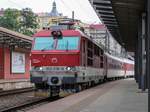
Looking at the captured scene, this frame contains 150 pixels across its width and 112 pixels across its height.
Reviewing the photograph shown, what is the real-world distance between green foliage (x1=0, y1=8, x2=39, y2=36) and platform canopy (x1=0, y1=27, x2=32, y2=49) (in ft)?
149

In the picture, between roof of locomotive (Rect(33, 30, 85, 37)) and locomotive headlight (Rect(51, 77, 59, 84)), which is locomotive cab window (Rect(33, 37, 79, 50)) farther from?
locomotive headlight (Rect(51, 77, 59, 84))

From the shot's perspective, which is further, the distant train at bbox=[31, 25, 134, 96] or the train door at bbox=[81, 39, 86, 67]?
the train door at bbox=[81, 39, 86, 67]

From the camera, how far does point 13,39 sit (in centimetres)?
3278

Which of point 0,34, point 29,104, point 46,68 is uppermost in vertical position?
point 0,34

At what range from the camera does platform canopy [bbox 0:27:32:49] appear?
30.1 metres

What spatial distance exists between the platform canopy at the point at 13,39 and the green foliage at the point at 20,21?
149ft

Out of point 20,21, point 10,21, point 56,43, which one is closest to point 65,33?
point 56,43

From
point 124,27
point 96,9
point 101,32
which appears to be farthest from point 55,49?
point 101,32

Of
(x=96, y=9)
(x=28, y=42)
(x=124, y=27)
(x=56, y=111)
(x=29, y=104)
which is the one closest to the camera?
(x=56, y=111)

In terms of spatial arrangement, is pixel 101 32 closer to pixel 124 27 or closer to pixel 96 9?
pixel 124 27

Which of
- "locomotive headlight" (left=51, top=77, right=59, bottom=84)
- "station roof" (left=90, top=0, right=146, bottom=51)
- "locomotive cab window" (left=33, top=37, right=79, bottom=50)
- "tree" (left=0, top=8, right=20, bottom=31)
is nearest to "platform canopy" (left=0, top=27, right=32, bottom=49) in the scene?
"station roof" (left=90, top=0, right=146, bottom=51)

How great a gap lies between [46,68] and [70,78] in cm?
126

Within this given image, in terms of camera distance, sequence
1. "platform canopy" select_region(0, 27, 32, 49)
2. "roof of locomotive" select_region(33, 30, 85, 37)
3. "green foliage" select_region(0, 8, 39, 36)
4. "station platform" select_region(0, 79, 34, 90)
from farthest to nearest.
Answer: "green foliage" select_region(0, 8, 39, 36)
"station platform" select_region(0, 79, 34, 90)
"platform canopy" select_region(0, 27, 32, 49)
"roof of locomotive" select_region(33, 30, 85, 37)

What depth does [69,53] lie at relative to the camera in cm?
2192
